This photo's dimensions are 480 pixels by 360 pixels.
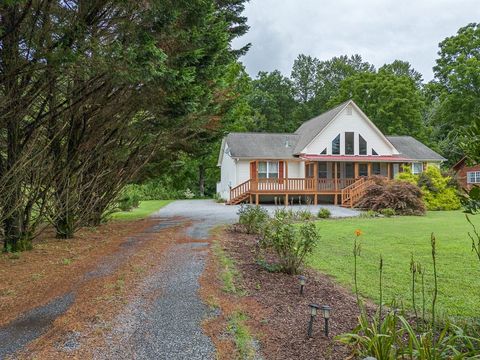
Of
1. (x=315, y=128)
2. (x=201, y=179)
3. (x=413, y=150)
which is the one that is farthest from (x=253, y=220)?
(x=201, y=179)

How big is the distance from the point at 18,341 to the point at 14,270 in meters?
3.41

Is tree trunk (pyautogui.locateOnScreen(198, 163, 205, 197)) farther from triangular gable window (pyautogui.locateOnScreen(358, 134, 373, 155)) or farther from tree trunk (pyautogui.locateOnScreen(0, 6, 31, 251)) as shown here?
tree trunk (pyautogui.locateOnScreen(0, 6, 31, 251))

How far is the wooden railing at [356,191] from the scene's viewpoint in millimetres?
21719

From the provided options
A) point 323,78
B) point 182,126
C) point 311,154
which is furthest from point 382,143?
point 323,78

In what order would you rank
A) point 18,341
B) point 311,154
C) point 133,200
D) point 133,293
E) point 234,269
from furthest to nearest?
point 311,154 → point 133,200 → point 234,269 → point 133,293 → point 18,341

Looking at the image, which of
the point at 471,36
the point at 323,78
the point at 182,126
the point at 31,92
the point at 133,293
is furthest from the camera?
the point at 323,78

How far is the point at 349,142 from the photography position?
2678 centimetres

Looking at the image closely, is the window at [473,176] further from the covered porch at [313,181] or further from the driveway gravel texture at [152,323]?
the driveway gravel texture at [152,323]

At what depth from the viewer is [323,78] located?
56.3m

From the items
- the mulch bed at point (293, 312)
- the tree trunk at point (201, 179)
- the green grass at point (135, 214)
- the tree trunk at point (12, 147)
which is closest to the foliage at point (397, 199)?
the green grass at point (135, 214)

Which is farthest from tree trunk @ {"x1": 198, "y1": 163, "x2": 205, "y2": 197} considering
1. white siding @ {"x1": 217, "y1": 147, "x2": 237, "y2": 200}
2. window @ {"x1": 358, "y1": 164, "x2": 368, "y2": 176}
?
window @ {"x1": 358, "y1": 164, "x2": 368, "y2": 176}

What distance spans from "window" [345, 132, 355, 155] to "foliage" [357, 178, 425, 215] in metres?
6.82

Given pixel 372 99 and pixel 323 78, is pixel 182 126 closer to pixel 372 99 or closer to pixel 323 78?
pixel 372 99

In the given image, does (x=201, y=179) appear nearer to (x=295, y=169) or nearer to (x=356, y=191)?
(x=295, y=169)
